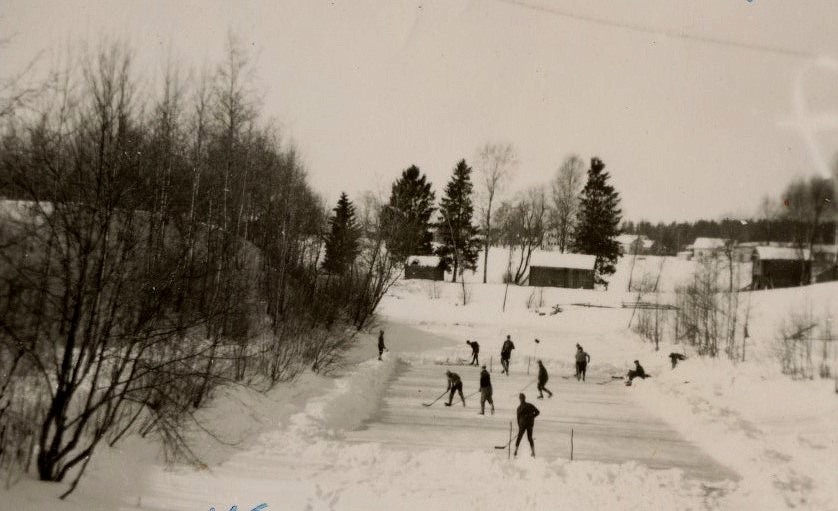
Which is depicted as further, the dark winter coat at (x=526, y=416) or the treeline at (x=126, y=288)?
the dark winter coat at (x=526, y=416)

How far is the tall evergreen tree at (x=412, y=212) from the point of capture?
3444 centimetres

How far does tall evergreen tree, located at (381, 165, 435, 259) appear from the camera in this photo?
34438 millimetres

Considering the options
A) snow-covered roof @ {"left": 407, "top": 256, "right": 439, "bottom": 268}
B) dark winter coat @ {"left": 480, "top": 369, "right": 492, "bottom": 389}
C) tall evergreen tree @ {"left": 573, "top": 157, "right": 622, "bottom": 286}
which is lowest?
dark winter coat @ {"left": 480, "top": 369, "right": 492, "bottom": 389}

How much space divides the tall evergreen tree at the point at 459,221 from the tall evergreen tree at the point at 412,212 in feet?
5.84

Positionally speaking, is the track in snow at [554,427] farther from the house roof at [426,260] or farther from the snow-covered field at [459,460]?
the house roof at [426,260]

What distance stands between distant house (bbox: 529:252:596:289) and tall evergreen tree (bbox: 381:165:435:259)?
937 centimetres

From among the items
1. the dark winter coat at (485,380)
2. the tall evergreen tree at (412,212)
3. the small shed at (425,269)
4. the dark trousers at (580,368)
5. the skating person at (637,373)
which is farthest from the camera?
the small shed at (425,269)

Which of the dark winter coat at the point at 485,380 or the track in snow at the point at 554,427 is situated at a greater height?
the dark winter coat at the point at 485,380

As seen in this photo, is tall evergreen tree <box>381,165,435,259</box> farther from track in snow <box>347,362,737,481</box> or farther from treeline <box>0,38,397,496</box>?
track in snow <box>347,362,737,481</box>

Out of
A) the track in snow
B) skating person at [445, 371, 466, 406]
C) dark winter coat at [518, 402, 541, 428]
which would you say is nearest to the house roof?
the track in snow

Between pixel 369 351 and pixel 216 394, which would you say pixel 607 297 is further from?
pixel 216 394

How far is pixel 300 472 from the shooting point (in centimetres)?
945

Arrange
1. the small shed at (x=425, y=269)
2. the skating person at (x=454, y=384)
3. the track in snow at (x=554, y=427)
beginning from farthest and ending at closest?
the small shed at (x=425, y=269) → the skating person at (x=454, y=384) → the track in snow at (x=554, y=427)

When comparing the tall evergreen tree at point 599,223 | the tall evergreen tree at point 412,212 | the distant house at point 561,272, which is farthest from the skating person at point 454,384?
the tall evergreen tree at point 599,223
